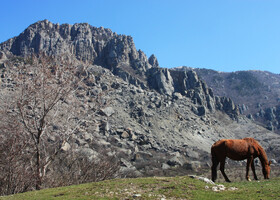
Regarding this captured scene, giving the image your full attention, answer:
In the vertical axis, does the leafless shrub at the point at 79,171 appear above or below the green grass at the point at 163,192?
below

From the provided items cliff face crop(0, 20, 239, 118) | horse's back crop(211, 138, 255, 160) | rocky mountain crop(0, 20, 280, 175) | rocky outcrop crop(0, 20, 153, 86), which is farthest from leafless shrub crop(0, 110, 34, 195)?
rocky outcrop crop(0, 20, 153, 86)

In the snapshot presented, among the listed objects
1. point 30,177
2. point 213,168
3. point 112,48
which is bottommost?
point 30,177

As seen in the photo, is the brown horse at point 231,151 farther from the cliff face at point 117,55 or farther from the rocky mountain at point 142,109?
the cliff face at point 117,55

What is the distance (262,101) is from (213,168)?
19219 centimetres

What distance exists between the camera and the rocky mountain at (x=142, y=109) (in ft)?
167

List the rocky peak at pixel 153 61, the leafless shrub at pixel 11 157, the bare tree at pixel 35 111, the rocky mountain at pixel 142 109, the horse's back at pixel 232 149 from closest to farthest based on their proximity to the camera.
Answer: the horse's back at pixel 232 149 < the bare tree at pixel 35 111 < the leafless shrub at pixel 11 157 < the rocky mountain at pixel 142 109 < the rocky peak at pixel 153 61

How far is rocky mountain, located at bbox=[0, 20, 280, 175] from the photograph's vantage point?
50906 millimetres

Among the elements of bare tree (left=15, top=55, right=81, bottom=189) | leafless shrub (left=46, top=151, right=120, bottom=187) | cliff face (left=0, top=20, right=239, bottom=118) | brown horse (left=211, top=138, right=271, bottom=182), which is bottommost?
leafless shrub (left=46, top=151, right=120, bottom=187)

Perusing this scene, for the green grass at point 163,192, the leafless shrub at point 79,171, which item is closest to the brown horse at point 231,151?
the green grass at point 163,192

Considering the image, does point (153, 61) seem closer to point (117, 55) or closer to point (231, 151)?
point (117, 55)

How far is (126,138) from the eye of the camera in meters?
64.0

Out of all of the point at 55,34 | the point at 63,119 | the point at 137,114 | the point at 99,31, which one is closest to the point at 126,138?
the point at 137,114

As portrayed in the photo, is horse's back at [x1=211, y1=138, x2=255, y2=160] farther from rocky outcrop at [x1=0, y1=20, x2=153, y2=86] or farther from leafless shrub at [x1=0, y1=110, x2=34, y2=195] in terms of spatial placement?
rocky outcrop at [x1=0, y1=20, x2=153, y2=86]

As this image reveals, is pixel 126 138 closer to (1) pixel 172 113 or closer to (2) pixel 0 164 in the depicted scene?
(1) pixel 172 113
